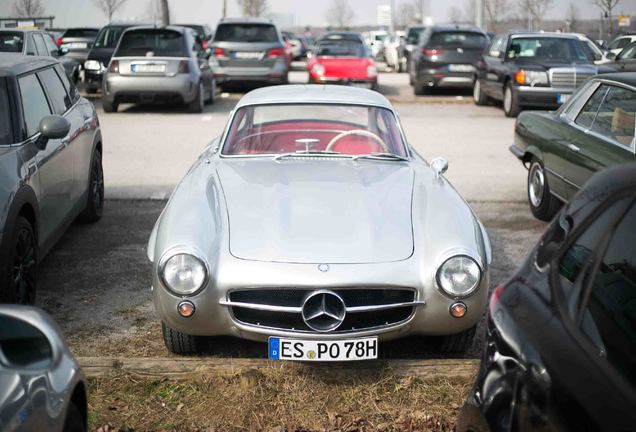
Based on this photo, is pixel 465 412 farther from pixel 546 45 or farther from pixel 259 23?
pixel 259 23

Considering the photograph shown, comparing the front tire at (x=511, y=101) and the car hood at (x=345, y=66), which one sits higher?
the car hood at (x=345, y=66)

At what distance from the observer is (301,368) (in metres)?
4.75

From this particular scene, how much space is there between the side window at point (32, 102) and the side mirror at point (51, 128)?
0.29ft

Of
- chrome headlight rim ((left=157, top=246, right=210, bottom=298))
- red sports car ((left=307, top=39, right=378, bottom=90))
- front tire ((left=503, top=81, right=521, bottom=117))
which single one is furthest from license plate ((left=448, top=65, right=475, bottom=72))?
chrome headlight rim ((left=157, top=246, right=210, bottom=298))

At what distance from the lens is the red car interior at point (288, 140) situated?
6.47 metres

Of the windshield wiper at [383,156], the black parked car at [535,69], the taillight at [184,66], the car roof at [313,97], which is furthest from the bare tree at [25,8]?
the windshield wiper at [383,156]

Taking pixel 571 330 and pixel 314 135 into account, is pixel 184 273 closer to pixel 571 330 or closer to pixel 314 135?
pixel 314 135

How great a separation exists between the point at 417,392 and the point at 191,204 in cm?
173

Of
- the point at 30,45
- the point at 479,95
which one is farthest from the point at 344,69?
the point at 30,45

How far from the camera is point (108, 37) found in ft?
70.9

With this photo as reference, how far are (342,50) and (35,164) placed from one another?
49.6 feet

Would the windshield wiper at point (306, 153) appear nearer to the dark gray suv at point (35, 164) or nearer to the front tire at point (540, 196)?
the dark gray suv at point (35, 164)

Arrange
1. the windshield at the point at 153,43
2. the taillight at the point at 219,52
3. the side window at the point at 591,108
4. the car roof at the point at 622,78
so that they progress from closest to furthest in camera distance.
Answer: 1. the car roof at the point at 622,78
2. the side window at the point at 591,108
3. the windshield at the point at 153,43
4. the taillight at the point at 219,52

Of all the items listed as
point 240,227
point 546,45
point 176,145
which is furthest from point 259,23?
point 240,227
